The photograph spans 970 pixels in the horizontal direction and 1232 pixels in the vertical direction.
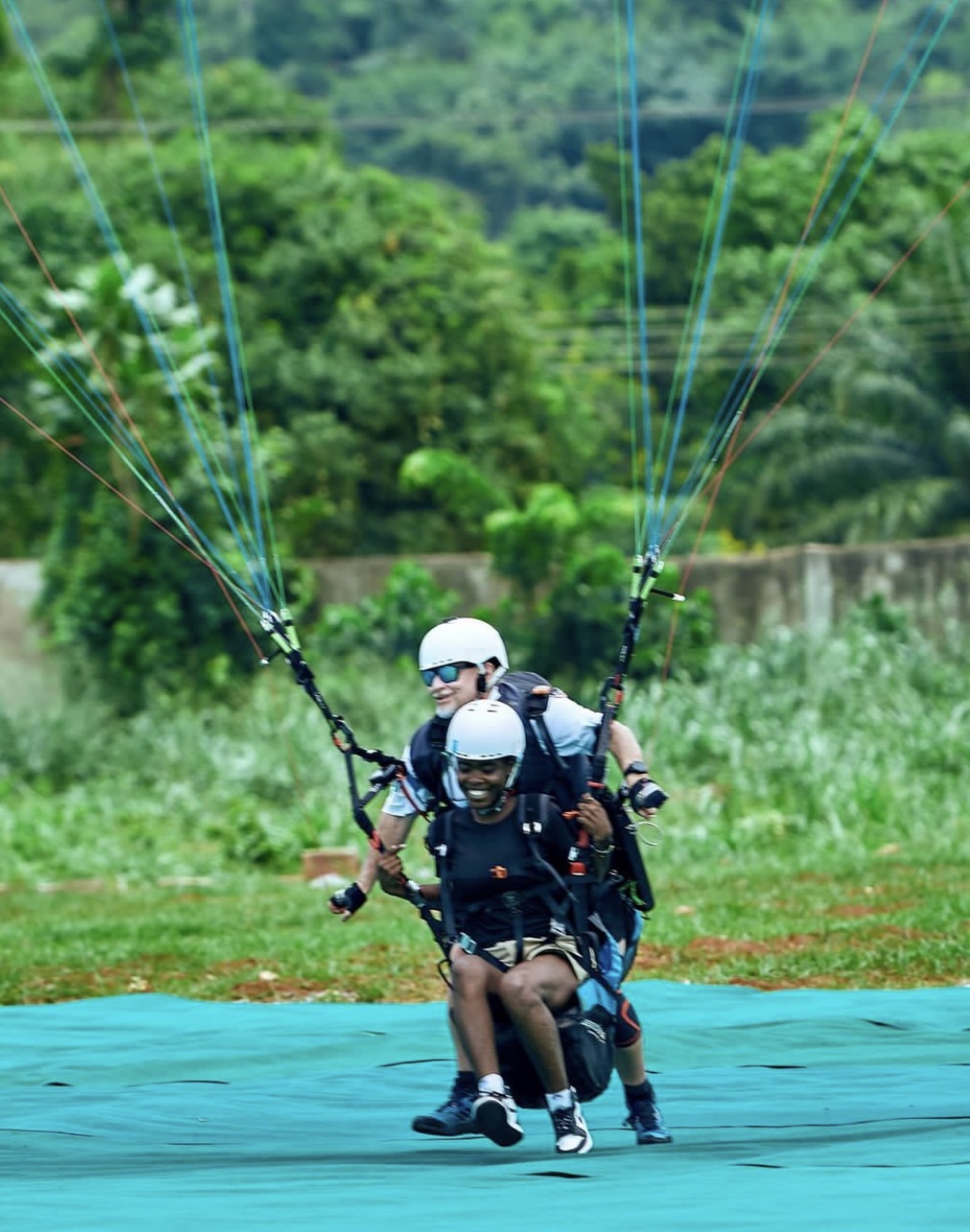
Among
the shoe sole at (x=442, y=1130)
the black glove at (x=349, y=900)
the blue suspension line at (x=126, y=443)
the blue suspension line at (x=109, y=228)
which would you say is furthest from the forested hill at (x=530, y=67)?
the shoe sole at (x=442, y=1130)

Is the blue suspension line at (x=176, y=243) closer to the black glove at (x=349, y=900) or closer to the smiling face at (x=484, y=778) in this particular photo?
the black glove at (x=349, y=900)

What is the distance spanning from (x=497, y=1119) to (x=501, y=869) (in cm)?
67

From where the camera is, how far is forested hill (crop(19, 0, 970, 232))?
9100 cm

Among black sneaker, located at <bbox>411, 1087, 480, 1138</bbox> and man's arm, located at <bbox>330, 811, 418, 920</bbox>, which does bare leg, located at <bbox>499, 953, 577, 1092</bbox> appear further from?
man's arm, located at <bbox>330, 811, 418, 920</bbox>

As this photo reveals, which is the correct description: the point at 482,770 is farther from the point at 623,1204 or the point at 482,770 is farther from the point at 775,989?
the point at 775,989

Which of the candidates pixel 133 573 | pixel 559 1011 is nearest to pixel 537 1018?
pixel 559 1011

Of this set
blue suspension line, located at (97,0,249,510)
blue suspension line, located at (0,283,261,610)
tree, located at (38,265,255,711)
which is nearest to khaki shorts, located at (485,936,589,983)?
blue suspension line, located at (0,283,261,610)

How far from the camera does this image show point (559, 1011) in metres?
6.32

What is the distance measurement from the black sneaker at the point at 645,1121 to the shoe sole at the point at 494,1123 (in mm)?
437

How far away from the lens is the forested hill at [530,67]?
299ft

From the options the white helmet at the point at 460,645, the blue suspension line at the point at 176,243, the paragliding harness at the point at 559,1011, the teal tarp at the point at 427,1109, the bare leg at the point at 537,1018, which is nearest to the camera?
the teal tarp at the point at 427,1109

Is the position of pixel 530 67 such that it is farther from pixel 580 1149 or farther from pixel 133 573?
pixel 580 1149

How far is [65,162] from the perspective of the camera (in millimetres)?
40281

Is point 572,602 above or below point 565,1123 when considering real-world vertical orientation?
above
